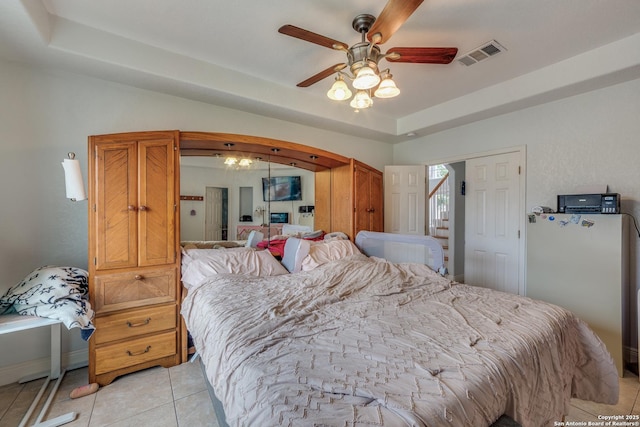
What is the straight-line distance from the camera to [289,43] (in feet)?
7.18

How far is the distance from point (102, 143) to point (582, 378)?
3.71 m

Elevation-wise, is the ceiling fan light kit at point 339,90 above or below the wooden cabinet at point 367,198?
above

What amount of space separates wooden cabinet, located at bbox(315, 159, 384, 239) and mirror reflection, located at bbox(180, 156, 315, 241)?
0.58 feet

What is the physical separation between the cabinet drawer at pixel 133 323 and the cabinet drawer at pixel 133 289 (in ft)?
0.21

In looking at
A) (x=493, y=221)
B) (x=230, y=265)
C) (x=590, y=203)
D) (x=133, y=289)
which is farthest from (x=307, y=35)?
(x=493, y=221)

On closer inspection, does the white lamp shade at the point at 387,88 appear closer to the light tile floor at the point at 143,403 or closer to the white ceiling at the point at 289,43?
the white ceiling at the point at 289,43

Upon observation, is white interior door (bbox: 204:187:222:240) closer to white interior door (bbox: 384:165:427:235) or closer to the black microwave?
white interior door (bbox: 384:165:427:235)

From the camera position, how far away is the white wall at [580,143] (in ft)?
8.07

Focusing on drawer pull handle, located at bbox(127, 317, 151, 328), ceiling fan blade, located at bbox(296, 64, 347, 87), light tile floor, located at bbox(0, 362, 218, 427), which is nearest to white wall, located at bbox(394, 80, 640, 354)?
ceiling fan blade, located at bbox(296, 64, 347, 87)

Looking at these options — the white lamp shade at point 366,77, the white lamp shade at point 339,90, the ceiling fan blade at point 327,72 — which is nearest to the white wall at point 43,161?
the ceiling fan blade at point 327,72

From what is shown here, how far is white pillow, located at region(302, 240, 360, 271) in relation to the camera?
275cm

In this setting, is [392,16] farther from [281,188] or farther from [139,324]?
[139,324]

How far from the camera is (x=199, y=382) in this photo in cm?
216

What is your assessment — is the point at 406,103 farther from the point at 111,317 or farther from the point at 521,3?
the point at 111,317
